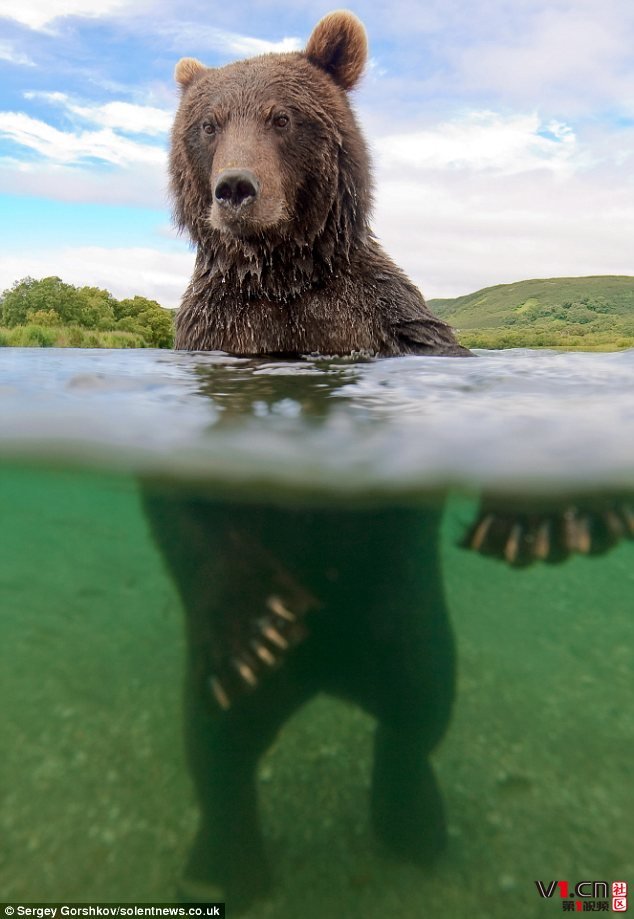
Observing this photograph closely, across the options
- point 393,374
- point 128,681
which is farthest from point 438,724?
point 128,681

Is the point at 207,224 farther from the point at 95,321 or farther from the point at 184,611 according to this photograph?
the point at 95,321

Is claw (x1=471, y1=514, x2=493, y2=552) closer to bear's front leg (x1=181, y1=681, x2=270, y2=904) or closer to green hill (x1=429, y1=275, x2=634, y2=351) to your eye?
bear's front leg (x1=181, y1=681, x2=270, y2=904)

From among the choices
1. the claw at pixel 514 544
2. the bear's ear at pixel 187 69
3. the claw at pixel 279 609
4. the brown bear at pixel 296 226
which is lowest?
the claw at pixel 279 609

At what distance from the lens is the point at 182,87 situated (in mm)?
6121

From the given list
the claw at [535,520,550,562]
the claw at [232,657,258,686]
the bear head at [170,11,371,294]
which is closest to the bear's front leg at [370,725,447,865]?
the claw at [232,657,258,686]

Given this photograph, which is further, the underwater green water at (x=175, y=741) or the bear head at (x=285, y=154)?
the bear head at (x=285, y=154)

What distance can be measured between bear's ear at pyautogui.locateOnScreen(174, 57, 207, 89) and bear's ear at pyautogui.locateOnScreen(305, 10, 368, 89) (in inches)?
43.7

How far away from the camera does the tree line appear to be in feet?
115

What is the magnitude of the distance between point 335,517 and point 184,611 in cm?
137

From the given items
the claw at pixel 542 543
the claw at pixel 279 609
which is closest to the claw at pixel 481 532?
the claw at pixel 542 543

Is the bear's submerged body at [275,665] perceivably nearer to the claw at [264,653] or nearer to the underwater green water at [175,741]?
the claw at [264,653]

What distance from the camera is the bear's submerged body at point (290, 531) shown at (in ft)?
11.4

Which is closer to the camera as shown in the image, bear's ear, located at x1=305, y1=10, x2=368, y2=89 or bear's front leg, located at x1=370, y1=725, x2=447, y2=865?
bear's front leg, located at x1=370, y1=725, x2=447, y2=865

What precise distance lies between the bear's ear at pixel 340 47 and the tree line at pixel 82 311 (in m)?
28.4
